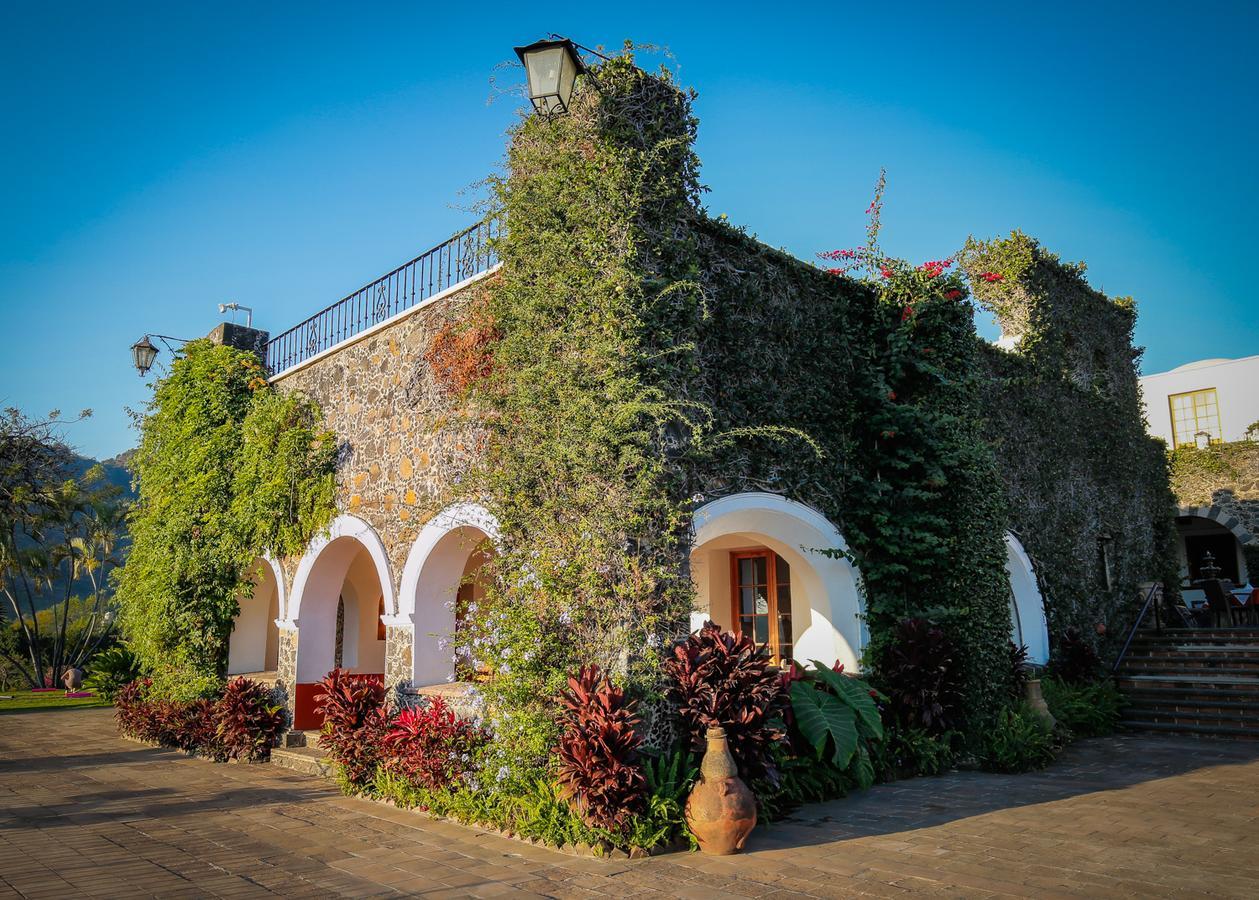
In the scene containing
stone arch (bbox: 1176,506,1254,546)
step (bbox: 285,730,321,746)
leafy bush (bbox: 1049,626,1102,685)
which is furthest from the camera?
stone arch (bbox: 1176,506,1254,546)

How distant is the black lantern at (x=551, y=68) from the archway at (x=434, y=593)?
3.92 metres

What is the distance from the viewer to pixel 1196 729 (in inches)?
419

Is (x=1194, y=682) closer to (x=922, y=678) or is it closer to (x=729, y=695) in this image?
(x=922, y=678)

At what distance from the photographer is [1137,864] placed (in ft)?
16.8

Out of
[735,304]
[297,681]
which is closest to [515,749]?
[735,304]

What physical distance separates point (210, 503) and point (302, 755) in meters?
4.05

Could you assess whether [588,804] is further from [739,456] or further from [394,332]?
[394,332]

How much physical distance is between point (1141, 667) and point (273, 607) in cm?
1457

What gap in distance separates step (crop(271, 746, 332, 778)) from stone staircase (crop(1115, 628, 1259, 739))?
9.98m

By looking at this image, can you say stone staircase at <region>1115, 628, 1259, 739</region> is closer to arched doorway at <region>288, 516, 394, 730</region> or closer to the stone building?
the stone building

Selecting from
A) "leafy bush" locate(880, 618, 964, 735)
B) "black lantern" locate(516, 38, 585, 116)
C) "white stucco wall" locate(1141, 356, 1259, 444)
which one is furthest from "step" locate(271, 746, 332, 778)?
"white stucco wall" locate(1141, 356, 1259, 444)

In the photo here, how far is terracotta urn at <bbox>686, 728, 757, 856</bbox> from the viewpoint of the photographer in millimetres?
5473

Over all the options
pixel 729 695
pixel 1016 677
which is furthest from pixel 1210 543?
pixel 729 695

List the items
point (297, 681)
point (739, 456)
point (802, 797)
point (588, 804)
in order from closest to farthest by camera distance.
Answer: point (588, 804) < point (802, 797) < point (739, 456) < point (297, 681)
